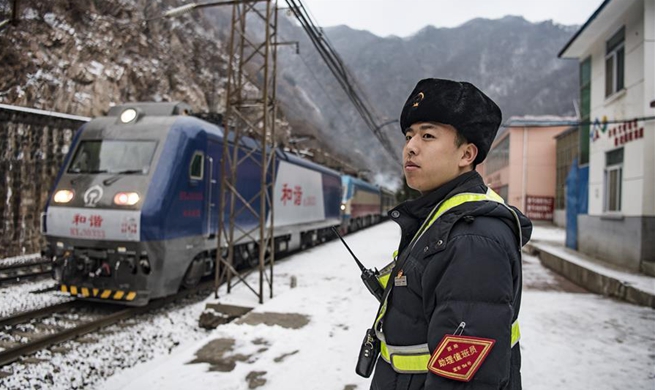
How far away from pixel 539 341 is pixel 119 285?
5.63 m

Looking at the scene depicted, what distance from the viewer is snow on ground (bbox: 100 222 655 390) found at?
381 cm

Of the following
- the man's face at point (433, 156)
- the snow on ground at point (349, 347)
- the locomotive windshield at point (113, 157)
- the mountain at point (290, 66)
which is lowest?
the snow on ground at point (349, 347)

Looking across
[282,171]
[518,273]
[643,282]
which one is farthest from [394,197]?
[518,273]

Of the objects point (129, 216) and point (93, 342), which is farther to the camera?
point (129, 216)

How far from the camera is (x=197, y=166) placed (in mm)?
7281

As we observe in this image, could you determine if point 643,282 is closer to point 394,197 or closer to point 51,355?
point 51,355

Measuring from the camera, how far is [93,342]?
5.28m

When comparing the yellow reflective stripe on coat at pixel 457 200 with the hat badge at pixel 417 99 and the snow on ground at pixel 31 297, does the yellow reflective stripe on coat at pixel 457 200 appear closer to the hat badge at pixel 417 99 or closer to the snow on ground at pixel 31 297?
the hat badge at pixel 417 99

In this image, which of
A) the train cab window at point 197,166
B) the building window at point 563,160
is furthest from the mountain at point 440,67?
the train cab window at point 197,166

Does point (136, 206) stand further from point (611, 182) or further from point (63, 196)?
point (611, 182)

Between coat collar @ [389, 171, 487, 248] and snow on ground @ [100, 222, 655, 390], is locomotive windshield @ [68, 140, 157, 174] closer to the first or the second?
snow on ground @ [100, 222, 655, 390]

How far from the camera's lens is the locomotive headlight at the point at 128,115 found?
279 inches

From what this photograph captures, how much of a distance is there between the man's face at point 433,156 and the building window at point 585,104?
1200 centimetres

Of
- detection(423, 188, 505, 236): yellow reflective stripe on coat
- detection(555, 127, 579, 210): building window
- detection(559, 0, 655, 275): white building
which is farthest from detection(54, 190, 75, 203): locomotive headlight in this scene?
detection(555, 127, 579, 210): building window
